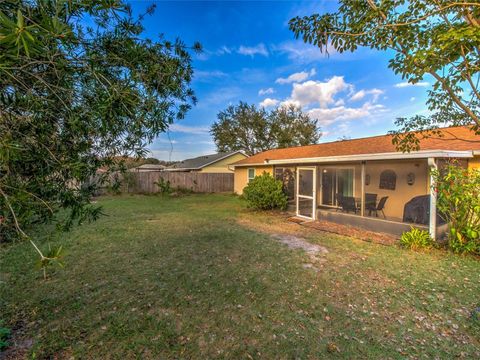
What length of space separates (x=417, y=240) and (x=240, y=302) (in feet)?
16.6

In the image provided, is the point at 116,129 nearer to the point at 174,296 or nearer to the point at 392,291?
the point at 174,296

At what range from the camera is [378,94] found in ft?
35.5

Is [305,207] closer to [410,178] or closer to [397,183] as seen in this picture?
[397,183]

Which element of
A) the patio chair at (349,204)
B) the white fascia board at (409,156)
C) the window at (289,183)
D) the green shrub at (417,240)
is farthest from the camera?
the window at (289,183)

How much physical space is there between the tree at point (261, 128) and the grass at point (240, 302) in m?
26.5

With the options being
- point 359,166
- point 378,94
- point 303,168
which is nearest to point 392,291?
point 359,166

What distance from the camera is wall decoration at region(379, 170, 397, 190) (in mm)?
8680

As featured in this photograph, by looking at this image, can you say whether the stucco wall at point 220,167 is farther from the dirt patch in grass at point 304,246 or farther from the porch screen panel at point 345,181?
the dirt patch in grass at point 304,246

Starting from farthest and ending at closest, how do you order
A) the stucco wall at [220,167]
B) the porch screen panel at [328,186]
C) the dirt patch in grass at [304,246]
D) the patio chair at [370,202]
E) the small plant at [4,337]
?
the stucco wall at [220,167]
the porch screen panel at [328,186]
the patio chair at [370,202]
the dirt patch in grass at [304,246]
the small plant at [4,337]

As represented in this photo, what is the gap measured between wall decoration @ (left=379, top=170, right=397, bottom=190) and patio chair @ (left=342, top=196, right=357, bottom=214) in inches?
54.3

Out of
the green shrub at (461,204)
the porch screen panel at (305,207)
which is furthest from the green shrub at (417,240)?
the porch screen panel at (305,207)

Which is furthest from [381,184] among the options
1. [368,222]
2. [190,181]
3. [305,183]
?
[190,181]

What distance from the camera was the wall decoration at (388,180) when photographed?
8.68 m

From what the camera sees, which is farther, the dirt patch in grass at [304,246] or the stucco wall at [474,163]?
the stucco wall at [474,163]
